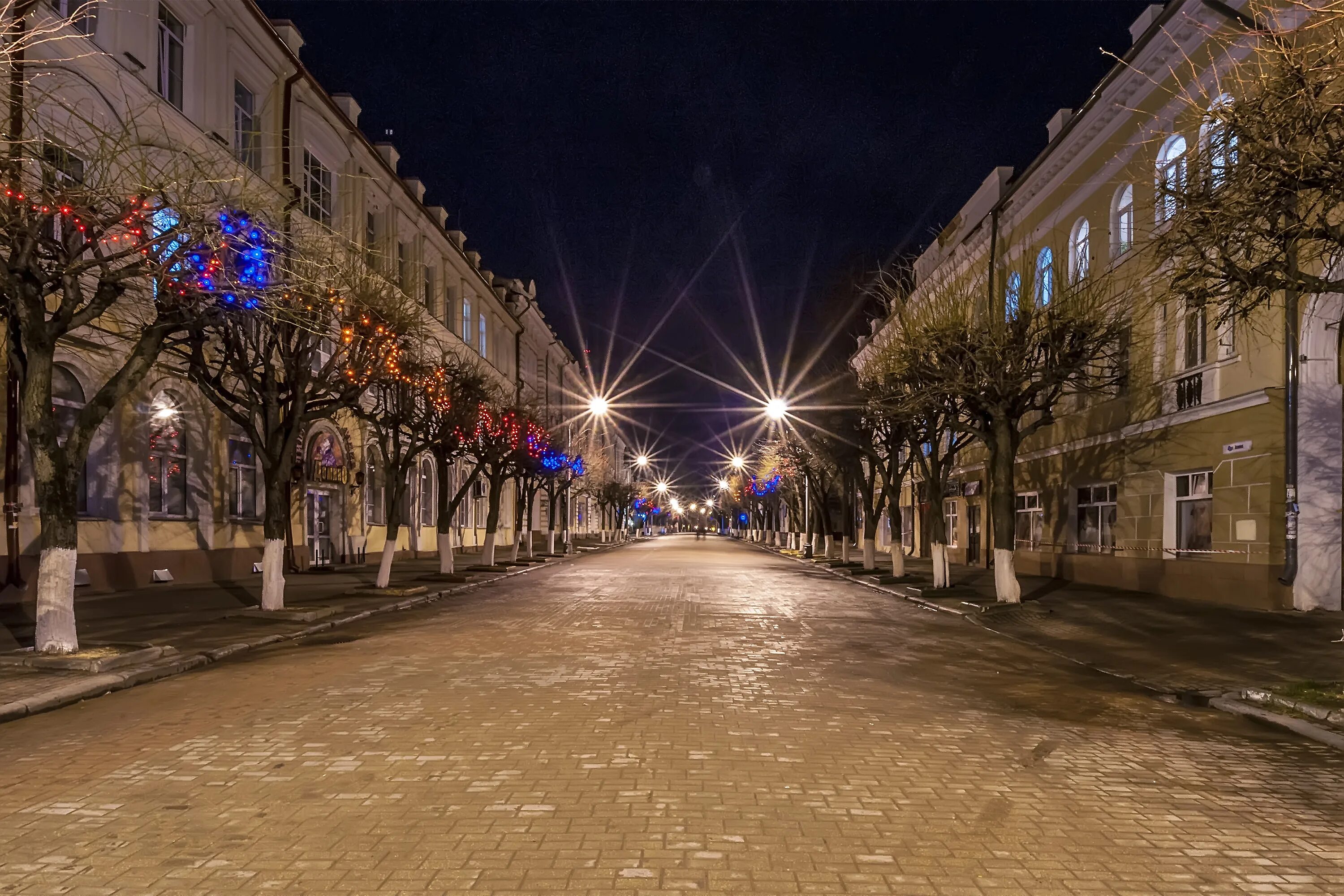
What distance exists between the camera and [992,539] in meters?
31.4

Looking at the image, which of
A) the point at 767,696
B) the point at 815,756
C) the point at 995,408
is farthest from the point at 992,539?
the point at 815,756

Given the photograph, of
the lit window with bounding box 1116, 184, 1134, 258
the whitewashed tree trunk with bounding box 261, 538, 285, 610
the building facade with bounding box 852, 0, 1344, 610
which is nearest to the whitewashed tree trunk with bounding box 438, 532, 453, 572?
the whitewashed tree trunk with bounding box 261, 538, 285, 610

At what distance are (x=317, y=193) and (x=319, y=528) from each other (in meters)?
10.7

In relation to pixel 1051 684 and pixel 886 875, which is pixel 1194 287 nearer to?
pixel 1051 684

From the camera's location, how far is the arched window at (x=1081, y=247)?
23.9m

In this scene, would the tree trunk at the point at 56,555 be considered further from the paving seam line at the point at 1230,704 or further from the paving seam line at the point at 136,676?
the paving seam line at the point at 1230,704

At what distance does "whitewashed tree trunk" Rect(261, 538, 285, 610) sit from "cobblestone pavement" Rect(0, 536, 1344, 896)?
16.0 feet

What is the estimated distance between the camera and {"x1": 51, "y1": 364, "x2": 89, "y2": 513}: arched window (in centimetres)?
1809

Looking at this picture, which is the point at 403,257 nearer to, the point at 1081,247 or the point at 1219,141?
the point at 1081,247

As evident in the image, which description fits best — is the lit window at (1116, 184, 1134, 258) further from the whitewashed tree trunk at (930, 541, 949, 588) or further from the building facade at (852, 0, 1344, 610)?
the whitewashed tree trunk at (930, 541, 949, 588)

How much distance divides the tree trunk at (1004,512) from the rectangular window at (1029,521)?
371 inches

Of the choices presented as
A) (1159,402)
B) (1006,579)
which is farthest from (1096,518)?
(1006,579)

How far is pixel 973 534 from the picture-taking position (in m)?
33.8

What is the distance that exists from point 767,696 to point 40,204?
351 inches
